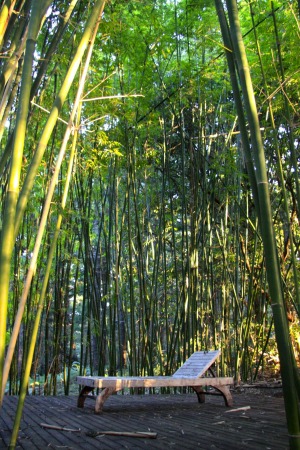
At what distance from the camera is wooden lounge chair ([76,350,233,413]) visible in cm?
287

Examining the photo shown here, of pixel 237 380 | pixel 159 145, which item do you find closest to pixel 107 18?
pixel 159 145

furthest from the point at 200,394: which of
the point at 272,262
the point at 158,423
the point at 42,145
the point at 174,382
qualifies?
the point at 42,145

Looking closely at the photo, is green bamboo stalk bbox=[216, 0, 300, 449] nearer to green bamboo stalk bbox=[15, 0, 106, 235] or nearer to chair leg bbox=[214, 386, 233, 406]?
green bamboo stalk bbox=[15, 0, 106, 235]

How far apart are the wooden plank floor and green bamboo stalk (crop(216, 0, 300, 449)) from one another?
0.74 meters

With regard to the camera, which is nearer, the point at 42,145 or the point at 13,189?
the point at 13,189

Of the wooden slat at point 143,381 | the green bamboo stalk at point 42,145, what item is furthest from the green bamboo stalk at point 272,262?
the wooden slat at point 143,381

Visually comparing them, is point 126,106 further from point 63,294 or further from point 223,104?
point 63,294

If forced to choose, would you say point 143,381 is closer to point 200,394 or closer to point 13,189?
point 200,394

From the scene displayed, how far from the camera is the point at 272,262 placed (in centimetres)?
134

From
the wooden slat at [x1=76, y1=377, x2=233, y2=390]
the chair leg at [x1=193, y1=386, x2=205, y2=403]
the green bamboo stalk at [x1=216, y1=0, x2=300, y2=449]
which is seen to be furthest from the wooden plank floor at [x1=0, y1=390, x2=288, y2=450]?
the green bamboo stalk at [x1=216, y1=0, x2=300, y2=449]

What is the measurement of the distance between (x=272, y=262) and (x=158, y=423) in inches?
62.4

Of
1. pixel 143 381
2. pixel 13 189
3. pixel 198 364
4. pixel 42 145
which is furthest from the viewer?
pixel 198 364

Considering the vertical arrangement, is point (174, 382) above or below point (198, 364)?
below

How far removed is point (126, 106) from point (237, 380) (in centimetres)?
269
